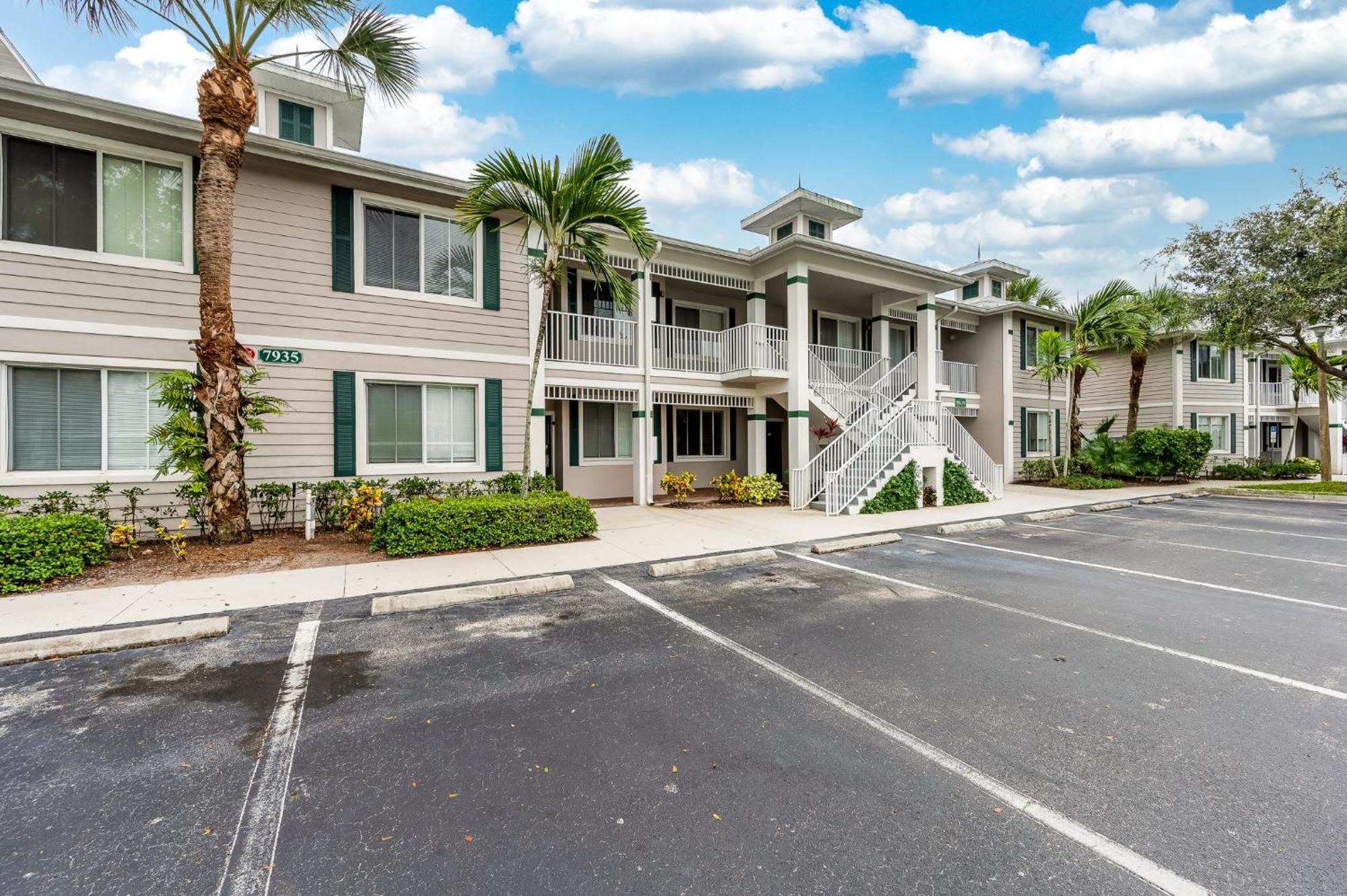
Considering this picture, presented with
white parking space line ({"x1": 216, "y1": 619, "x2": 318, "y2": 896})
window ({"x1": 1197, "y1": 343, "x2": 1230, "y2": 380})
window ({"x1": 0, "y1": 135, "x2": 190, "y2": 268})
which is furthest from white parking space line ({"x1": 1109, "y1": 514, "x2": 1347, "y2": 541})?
window ({"x1": 0, "y1": 135, "x2": 190, "y2": 268})

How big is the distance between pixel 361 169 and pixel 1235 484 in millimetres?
26532

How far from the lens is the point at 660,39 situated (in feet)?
41.6

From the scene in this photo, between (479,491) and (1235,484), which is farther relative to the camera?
(1235,484)

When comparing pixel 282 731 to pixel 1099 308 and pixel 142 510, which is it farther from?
pixel 1099 308

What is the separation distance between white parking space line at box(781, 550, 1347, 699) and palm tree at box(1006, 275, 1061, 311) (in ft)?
61.0

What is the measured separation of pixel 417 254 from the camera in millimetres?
10375

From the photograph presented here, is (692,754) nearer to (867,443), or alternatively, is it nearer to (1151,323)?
(867,443)

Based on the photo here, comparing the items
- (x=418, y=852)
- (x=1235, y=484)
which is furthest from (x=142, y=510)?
(x=1235, y=484)

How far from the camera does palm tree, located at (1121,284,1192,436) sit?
18.4 meters

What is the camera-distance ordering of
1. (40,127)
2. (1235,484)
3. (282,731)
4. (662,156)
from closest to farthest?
(282,731), (40,127), (662,156), (1235,484)

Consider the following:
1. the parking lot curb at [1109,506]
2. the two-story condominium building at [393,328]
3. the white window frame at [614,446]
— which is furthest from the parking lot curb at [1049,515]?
the white window frame at [614,446]

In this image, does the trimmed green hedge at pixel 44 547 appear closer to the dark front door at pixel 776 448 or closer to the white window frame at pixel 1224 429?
the dark front door at pixel 776 448

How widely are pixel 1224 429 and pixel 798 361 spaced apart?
890 inches

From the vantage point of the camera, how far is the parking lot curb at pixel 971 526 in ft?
34.0
